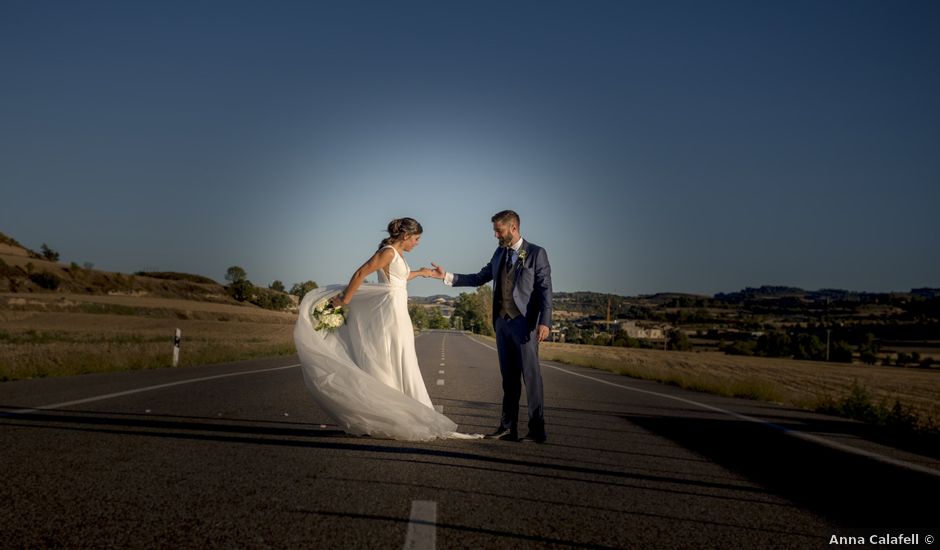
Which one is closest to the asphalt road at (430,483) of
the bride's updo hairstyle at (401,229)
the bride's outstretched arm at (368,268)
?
the bride's outstretched arm at (368,268)

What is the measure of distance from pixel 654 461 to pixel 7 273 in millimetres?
100525

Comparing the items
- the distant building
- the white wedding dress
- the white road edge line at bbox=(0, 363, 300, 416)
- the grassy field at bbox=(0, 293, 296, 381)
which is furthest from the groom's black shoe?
the distant building

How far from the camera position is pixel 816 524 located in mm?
4480

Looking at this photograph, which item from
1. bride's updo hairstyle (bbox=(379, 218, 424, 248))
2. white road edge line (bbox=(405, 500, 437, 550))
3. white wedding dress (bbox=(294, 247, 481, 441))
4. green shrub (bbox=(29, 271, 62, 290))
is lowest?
white road edge line (bbox=(405, 500, 437, 550))

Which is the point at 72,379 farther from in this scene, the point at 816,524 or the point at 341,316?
the point at 816,524

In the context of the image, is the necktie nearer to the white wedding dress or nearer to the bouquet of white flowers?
the white wedding dress


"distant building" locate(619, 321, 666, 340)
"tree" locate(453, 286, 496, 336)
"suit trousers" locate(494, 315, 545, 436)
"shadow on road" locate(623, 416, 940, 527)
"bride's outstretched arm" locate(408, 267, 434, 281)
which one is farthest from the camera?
"tree" locate(453, 286, 496, 336)

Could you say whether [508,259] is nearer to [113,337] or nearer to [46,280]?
[113,337]

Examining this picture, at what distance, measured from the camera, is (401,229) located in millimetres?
7891

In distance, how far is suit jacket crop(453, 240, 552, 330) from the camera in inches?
307

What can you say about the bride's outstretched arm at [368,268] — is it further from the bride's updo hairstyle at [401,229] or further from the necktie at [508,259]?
the necktie at [508,259]

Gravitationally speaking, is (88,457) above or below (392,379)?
below

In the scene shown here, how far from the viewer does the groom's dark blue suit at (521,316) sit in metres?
7.79

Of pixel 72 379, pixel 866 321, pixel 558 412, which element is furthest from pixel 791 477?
pixel 866 321
